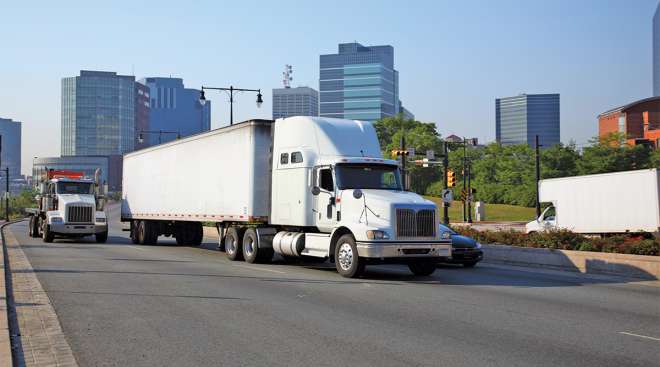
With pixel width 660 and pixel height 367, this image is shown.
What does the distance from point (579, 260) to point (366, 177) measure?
6688mm

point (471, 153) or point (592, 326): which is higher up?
point (471, 153)

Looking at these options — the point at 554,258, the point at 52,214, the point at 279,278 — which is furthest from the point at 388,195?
the point at 52,214

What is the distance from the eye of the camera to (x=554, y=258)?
20297 millimetres

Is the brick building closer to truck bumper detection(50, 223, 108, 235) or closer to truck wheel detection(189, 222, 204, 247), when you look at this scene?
truck wheel detection(189, 222, 204, 247)

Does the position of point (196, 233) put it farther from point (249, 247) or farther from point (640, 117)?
point (640, 117)

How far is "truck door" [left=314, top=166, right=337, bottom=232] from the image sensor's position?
57.3 ft

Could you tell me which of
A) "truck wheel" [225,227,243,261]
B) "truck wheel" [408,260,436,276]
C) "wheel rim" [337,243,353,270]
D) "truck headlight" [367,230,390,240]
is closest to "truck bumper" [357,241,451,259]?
"truck headlight" [367,230,390,240]

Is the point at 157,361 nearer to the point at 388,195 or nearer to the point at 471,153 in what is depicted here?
the point at 388,195

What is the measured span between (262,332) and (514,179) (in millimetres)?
96857

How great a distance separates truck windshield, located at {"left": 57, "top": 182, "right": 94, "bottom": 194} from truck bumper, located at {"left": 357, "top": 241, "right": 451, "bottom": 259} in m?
22.1

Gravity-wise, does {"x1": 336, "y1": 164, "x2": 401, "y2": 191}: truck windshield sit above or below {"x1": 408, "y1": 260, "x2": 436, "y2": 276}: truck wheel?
above

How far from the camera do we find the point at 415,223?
16.1 meters

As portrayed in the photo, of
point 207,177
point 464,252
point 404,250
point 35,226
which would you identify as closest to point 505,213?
point 35,226

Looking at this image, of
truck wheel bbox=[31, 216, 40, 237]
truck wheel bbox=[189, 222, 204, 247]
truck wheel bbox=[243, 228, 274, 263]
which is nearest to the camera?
truck wheel bbox=[243, 228, 274, 263]
